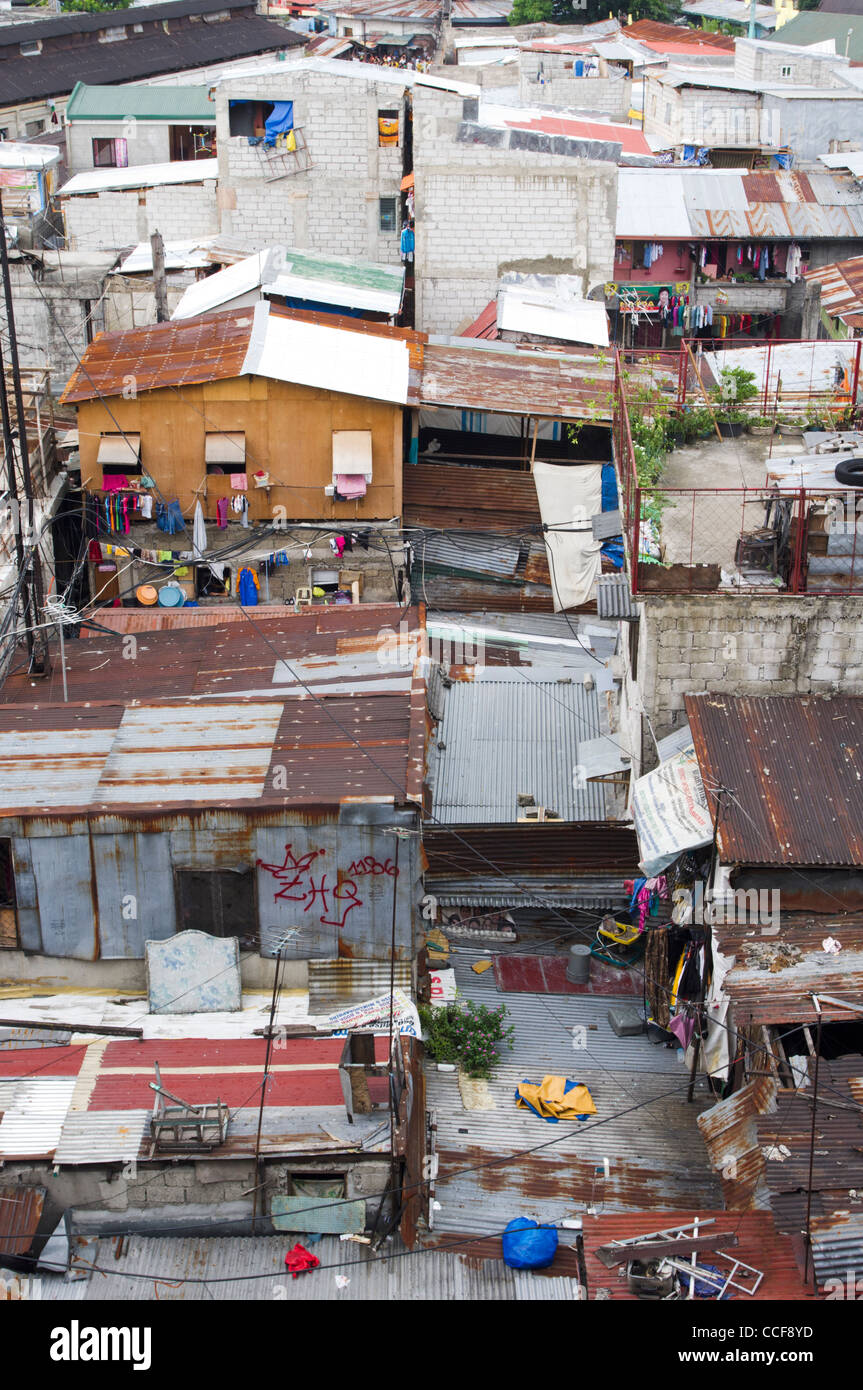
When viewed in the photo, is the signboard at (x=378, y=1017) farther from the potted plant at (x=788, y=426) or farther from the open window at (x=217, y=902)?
the potted plant at (x=788, y=426)

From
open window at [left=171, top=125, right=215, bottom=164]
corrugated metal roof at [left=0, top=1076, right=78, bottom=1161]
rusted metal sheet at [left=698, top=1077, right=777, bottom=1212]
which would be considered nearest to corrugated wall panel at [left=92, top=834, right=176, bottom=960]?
corrugated metal roof at [left=0, top=1076, right=78, bottom=1161]

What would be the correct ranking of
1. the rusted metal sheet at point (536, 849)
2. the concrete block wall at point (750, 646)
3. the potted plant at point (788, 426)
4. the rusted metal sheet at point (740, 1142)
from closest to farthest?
the rusted metal sheet at point (740, 1142)
the concrete block wall at point (750, 646)
the rusted metal sheet at point (536, 849)
the potted plant at point (788, 426)

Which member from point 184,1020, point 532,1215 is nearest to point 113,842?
point 184,1020

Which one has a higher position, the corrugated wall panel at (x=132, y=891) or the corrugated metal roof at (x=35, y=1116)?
the corrugated wall panel at (x=132, y=891)

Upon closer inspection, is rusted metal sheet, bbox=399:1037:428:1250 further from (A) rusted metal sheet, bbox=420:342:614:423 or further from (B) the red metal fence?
(A) rusted metal sheet, bbox=420:342:614:423

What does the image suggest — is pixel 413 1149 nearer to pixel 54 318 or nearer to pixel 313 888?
pixel 313 888

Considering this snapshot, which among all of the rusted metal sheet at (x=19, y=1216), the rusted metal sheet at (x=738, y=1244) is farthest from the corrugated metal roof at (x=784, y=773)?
the rusted metal sheet at (x=19, y=1216)
